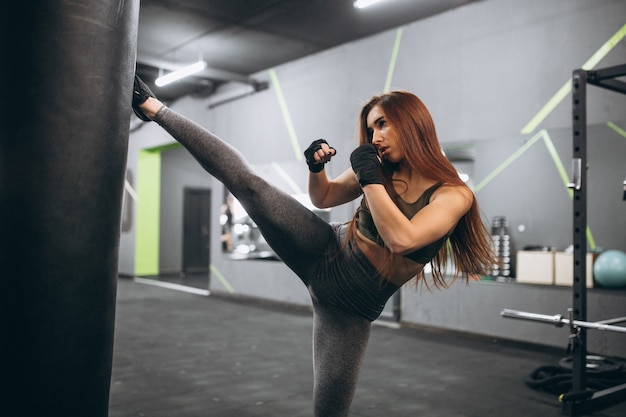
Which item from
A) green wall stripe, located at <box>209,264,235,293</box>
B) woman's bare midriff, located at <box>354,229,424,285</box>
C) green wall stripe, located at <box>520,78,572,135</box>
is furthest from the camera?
green wall stripe, located at <box>209,264,235,293</box>

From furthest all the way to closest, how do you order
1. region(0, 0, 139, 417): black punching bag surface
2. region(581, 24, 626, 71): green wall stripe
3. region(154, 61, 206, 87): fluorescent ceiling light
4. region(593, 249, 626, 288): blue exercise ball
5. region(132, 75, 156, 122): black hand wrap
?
region(154, 61, 206, 87): fluorescent ceiling light, region(581, 24, 626, 71): green wall stripe, region(593, 249, 626, 288): blue exercise ball, region(132, 75, 156, 122): black hand wrap, region(0, 0, 139, 417): black punching bag surface

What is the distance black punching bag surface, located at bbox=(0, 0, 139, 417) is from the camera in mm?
1142

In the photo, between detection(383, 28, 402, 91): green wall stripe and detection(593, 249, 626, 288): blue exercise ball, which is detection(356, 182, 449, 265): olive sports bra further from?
detection(383, 28, 402, 91): green wall stripe

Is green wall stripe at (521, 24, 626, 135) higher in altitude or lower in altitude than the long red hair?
higher

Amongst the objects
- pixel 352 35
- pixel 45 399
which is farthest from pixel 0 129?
pixel 352 35

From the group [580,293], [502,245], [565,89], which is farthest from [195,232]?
[580,293]

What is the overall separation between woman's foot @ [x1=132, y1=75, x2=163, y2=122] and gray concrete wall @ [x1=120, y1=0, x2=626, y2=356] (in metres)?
3.06

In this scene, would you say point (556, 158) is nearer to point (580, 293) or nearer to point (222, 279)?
point (580, 293)

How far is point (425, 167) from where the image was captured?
1.62 meters

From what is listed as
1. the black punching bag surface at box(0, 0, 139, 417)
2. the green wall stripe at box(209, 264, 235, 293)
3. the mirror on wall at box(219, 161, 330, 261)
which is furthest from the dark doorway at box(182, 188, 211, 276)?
A: the black punching bag surface at box(0, 0, 139, 417)

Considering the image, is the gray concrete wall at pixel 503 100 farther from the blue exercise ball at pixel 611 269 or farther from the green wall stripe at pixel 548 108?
the blue exercise ball at pixel 611 269

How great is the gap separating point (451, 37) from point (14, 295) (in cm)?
494

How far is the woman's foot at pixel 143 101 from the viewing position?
1470mm

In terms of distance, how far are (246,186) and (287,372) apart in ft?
8.11
